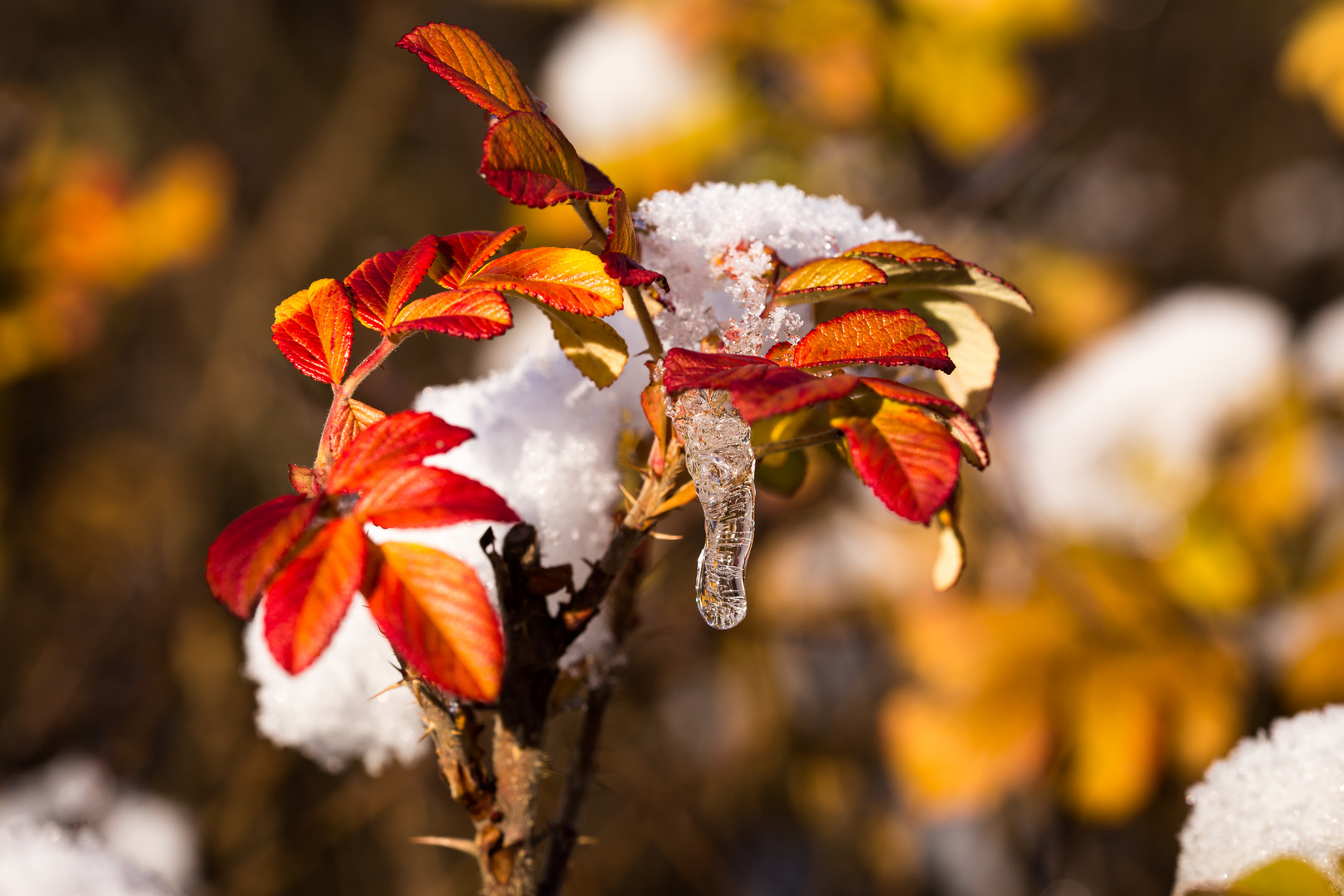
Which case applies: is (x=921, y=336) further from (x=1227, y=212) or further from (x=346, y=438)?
(x=1227, y=212)

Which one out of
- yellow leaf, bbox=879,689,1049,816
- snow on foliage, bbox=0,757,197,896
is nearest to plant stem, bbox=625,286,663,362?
snow on foliage, bbox=0,757,197,896

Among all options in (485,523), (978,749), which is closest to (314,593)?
(485,523)

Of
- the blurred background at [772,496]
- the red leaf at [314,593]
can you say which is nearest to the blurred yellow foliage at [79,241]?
the blurred background at [772,496]

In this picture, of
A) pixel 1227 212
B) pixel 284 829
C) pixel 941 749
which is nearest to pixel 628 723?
pixel 941 749

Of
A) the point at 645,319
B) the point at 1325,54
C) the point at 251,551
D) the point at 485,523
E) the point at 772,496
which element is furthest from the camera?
the point at 1325,54

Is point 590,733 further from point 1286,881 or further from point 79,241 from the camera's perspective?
point 79,241

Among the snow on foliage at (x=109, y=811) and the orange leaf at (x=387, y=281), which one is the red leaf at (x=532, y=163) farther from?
the snow on foliage at (x=109, y=811)
